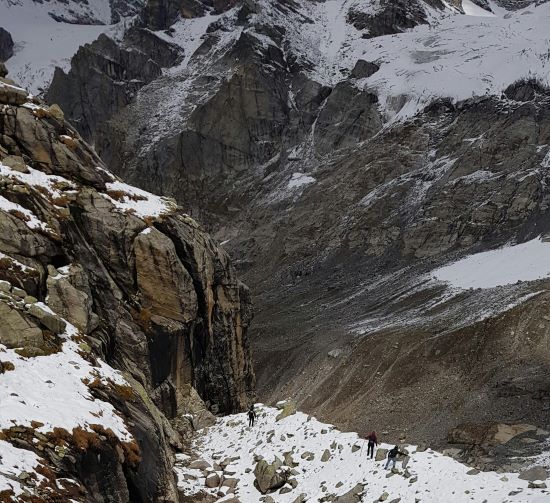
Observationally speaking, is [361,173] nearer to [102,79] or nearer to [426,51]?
[426,51]

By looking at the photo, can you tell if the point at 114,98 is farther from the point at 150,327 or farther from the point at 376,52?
the point at 150,327

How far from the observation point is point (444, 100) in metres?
103

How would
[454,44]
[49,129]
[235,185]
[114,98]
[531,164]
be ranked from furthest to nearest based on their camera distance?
1. [114,98]
2. [454,44]
3. [235,185]
4. [531,164]
5. [49,129]

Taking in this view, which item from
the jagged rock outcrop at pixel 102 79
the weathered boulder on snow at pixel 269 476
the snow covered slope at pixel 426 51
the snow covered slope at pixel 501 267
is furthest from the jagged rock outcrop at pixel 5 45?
the weathered boulder on snow at pixel 269 476

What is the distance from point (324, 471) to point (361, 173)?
80.9m

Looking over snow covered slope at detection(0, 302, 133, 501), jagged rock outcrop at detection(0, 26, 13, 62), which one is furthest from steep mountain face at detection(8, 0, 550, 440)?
jagged rock outcrop at detection(0, 26, 13, 62)

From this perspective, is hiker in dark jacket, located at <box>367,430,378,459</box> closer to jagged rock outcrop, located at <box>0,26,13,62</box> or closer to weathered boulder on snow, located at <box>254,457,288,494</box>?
weathered boulder on snow, located at <box>254,457,288,494</box>

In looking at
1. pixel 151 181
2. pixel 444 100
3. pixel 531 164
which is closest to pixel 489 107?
pixel 444 100

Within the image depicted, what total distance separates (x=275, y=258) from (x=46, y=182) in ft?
213

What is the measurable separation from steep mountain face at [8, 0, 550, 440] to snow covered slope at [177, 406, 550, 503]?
1038cm

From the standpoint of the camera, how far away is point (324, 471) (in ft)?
65.5

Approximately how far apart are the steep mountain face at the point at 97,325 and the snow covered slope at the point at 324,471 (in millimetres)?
1946

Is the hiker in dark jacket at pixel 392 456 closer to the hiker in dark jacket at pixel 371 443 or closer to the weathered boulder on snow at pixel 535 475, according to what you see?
the hiker in dark jacket at pixel 371 443

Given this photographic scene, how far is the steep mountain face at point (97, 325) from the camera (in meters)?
13.7
